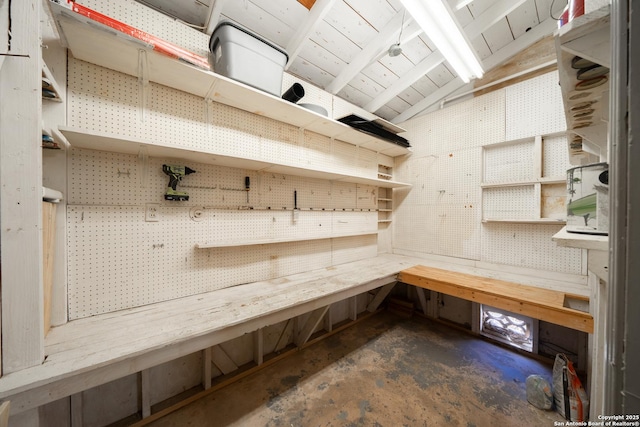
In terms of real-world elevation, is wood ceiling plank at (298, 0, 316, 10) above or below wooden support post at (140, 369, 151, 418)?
above

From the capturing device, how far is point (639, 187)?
0.44 meters

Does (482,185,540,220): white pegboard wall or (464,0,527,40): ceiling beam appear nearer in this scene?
(464,0,527,40): ceiling beam

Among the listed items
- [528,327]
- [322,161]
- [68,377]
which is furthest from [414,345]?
[68,377]

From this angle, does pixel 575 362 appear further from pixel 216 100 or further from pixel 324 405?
pixel 216 100

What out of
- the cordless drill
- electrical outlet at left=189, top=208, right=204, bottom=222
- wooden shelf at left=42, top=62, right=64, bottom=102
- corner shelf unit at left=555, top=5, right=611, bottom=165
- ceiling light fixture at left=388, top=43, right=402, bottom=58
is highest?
ceiling light fixture at left=388, top=43, right=402, bottom=58

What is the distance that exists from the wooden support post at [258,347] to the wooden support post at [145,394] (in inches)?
30.8

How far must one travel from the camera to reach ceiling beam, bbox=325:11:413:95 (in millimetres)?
1843

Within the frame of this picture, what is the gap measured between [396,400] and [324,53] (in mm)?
3061

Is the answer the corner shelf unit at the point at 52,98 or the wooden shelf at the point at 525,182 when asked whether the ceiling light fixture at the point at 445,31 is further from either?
the corner shelf unit at the point at 52,98

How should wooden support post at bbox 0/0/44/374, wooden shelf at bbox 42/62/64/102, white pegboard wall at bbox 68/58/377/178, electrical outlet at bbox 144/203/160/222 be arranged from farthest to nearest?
electrical outlet at bbox 144/203/160/222, white pegboard wall at bbox 68/58/377/178, wooden shelf at bbox 42/62/64/102, wooden support post at bbox 0/0/44/374

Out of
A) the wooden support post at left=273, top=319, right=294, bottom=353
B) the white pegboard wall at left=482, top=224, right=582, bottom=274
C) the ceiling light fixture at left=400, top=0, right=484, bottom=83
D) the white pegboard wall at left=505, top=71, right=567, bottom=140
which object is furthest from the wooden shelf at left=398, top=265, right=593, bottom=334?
the ceiling light fixture at left=400, top=0, right=484, bottom=83

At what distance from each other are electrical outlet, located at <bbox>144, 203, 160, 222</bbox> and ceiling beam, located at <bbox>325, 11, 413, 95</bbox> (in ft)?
6.97

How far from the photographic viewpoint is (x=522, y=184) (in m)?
2.19

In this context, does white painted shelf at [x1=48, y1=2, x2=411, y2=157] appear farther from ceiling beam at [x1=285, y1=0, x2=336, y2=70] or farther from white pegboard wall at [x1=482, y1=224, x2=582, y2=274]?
white pegboard wall at [x1=482, y1=224, x2=582, y2=274]
